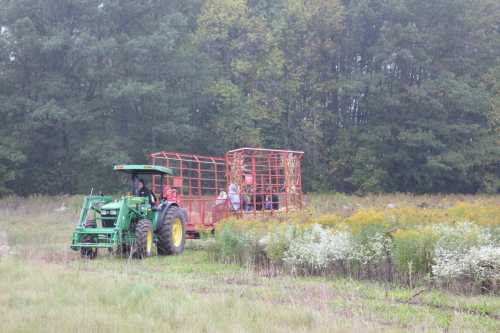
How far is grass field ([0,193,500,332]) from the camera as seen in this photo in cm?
661

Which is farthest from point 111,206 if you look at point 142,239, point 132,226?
point 142,239

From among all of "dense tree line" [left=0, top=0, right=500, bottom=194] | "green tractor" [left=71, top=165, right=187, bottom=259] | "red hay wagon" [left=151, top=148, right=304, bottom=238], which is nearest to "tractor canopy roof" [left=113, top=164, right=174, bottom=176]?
"green tractor" [left=71, top=165, right=187, bottom=259]

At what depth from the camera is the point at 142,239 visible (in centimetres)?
1266

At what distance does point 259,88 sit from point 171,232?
26.0m

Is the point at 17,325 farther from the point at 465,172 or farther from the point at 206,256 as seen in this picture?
the point at 465,172

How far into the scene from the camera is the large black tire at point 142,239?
41.5 feet

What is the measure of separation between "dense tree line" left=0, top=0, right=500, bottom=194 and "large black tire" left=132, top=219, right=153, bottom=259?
65.2 feet

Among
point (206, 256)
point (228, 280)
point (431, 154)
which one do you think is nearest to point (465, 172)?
point (431, 154)

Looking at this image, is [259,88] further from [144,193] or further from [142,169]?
[142,169]

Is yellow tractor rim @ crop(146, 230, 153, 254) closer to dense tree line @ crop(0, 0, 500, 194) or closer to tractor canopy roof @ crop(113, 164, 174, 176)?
tractor canopy roof @ crop(113, 164, 174, 176)

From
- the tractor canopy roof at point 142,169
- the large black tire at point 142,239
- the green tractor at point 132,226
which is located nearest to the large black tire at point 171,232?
the green tractor at point 132,226

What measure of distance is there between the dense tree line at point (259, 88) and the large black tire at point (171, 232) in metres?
18.5

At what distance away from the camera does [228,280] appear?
388 inches

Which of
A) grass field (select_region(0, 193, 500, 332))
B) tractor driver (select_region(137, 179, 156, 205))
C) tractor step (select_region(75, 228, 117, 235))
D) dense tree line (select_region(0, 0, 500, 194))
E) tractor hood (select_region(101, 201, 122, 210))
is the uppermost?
dense tree line (select_region(0, 0, 500, 194))
